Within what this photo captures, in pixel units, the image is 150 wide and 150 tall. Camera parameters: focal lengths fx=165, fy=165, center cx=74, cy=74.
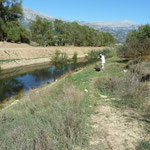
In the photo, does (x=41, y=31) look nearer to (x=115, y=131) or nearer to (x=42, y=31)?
(x=42, y=31)

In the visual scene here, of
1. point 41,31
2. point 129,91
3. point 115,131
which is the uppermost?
point 41,31

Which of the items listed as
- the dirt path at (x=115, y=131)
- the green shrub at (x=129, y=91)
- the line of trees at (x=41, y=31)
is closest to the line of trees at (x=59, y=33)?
the line of trees at (x=41, y=31)

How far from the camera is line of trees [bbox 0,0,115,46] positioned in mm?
45406

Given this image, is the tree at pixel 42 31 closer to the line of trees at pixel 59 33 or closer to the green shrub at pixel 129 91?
the line of trees at pixel 59 33

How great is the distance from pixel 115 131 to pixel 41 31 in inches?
2195

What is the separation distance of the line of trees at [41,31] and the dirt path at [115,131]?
144 ft

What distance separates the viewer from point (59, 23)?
6378 centimetres

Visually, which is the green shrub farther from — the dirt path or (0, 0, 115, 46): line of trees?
(0, 0, 115, 46): line of trees

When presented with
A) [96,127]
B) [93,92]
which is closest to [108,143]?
[96,127]

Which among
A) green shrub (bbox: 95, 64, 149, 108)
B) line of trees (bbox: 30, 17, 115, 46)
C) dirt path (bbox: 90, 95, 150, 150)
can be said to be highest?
line of trees (bbox: 30, 17, 115, 46)

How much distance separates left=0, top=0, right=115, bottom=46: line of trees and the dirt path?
44013 millimetres

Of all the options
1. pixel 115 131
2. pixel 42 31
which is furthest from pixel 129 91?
pixel 42 31

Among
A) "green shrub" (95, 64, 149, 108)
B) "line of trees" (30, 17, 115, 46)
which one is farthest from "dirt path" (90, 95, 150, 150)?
"line of trees" (30, 17, 115, 46)

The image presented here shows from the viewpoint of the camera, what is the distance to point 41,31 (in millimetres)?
56375
